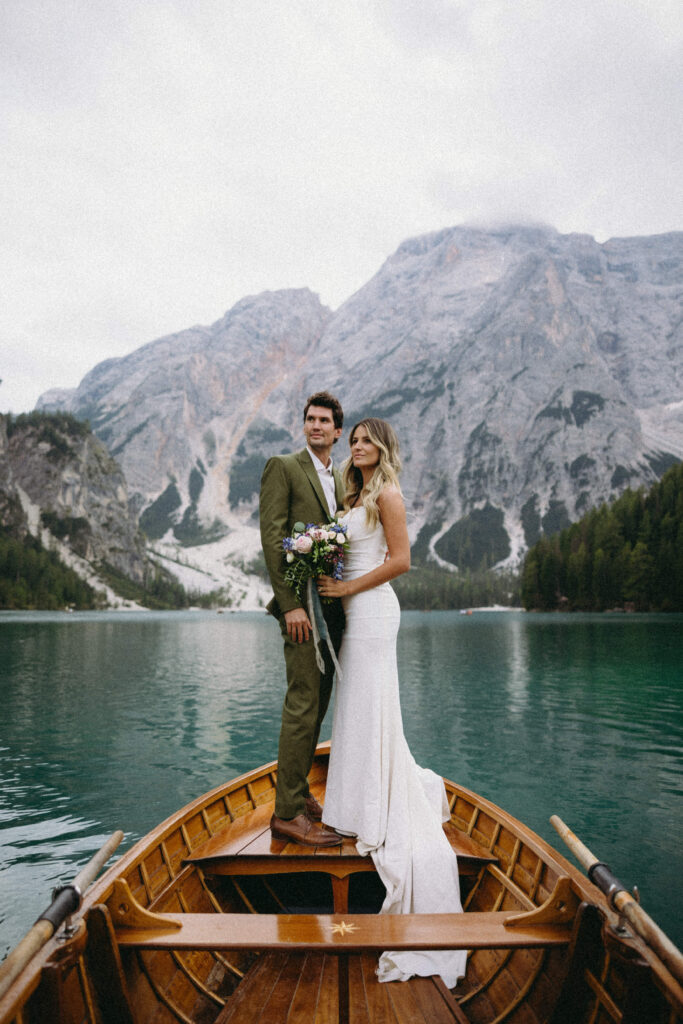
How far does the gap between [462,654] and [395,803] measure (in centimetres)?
4896

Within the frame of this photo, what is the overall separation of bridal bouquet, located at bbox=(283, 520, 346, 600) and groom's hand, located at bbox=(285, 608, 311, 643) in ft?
0.57

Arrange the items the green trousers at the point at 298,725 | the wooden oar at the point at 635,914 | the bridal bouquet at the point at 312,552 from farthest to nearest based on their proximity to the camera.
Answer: the green trousers at the point at 298,725, the bridal bouquet at the point at 312,552, the wooden oar at the point at 635,914

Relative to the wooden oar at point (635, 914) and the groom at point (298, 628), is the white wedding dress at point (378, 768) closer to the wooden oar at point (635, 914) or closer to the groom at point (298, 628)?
the groom at point (298, 628)

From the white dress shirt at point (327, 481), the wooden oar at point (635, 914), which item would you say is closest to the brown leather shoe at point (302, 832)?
the wooden oar at point (635, 914)

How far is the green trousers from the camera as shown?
6.07 m

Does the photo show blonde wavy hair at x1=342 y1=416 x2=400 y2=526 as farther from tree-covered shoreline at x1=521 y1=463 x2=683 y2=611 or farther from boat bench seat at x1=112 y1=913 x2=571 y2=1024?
tree-covered shoreline at x1=521 y1=463 x2=683 y2=611

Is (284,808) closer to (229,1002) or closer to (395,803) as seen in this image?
(395,803)

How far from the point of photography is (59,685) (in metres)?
33.8

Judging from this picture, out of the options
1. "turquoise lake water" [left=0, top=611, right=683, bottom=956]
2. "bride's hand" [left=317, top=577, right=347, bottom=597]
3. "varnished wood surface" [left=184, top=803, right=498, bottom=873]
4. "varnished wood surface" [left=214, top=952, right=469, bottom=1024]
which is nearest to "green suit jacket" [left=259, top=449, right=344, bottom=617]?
"bride's hand" [left=317, top=577, right=347, bottom=597]

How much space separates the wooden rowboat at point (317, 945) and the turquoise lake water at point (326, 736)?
5.12 meters

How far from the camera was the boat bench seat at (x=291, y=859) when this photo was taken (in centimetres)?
551

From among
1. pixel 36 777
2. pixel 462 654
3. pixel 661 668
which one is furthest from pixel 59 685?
pixel 661 668

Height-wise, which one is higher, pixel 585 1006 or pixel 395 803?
pixel 395 803

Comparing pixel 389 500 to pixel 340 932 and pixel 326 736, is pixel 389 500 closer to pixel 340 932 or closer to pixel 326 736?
pixel 340 932
